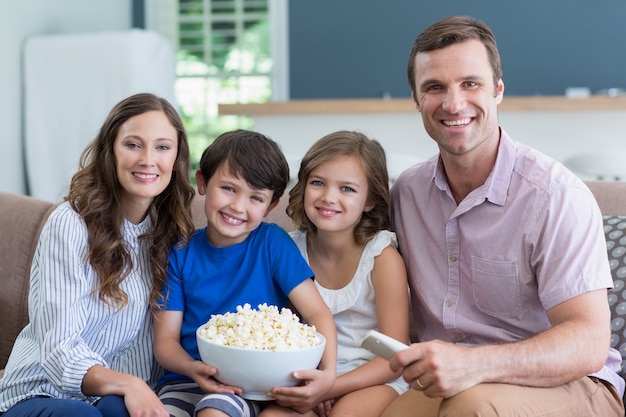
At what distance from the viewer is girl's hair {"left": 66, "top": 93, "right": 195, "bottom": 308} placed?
1.77 meters

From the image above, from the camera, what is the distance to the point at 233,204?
6.00ft

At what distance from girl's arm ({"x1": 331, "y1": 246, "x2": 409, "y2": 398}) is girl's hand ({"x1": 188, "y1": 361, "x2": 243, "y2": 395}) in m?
0.28

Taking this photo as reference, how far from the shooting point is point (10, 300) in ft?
7.05

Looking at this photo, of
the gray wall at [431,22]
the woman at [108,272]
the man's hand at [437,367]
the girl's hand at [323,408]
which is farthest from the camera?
the gray wall at [431,22]

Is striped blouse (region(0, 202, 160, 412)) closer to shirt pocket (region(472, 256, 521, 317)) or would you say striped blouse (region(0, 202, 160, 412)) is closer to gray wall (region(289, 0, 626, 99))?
shirt pocket (region(472, 256, 521, 317))

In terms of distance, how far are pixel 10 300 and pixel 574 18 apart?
565 centimetres

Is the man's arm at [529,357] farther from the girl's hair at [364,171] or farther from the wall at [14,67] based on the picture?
the wall at [14,67]

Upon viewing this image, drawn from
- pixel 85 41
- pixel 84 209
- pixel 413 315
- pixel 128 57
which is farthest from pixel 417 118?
pixel 84 209

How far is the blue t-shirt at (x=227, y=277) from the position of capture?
6.03ft

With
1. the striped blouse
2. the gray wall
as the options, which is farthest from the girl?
the gray wall

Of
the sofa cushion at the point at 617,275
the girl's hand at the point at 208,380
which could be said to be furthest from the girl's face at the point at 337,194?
the sofa cushion at the point at 617,275

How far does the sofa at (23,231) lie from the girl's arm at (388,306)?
0.40m

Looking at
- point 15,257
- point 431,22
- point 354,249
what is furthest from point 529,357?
point 431,22

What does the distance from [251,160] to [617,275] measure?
89cm
